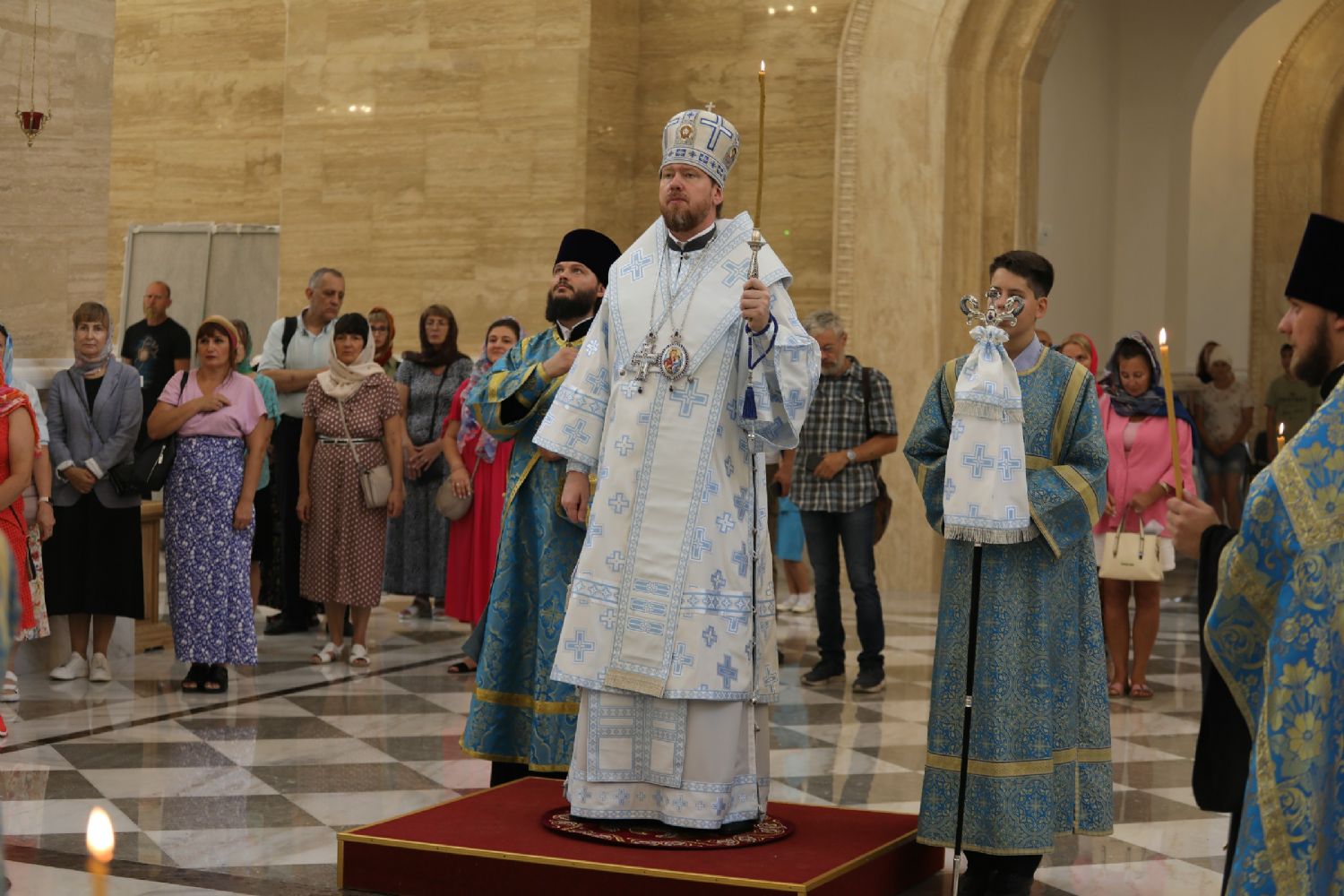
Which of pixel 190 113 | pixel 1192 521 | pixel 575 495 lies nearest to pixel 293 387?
pixel 575 495

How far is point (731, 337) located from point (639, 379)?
278mm

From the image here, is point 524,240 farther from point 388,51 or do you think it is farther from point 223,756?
point 223,756

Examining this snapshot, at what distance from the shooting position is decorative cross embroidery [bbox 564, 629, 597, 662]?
15.9ft

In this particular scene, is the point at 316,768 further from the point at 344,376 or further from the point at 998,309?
the point at 998,309

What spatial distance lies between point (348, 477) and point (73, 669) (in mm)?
1582

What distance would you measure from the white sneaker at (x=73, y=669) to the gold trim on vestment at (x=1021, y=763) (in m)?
4.86

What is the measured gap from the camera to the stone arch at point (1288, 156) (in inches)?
704

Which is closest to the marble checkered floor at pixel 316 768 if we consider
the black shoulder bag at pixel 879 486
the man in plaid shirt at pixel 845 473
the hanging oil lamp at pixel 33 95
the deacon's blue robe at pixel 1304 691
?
the man in plaid shirt at pixel 845 473

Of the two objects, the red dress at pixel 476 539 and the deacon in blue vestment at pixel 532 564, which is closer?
the deacon in blue vestment at pixel 532 564

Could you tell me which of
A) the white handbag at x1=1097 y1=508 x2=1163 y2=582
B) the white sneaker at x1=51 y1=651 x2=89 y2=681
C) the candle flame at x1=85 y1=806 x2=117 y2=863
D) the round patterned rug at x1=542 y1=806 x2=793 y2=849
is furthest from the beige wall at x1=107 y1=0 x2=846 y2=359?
the candle flame at x1=85 y1=806 x2=117 y2=863

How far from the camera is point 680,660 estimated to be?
4.73 m

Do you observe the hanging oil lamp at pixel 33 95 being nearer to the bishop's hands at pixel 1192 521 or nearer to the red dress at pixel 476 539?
the red dress at pixel 476 539

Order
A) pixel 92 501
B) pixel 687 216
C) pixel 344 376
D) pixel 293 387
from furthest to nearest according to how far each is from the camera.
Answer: pixel 293 387 < pixel 344 376 < pixel 92 501 < pixel 687 216

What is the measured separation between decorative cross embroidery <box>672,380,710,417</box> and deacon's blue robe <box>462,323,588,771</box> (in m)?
0.89
